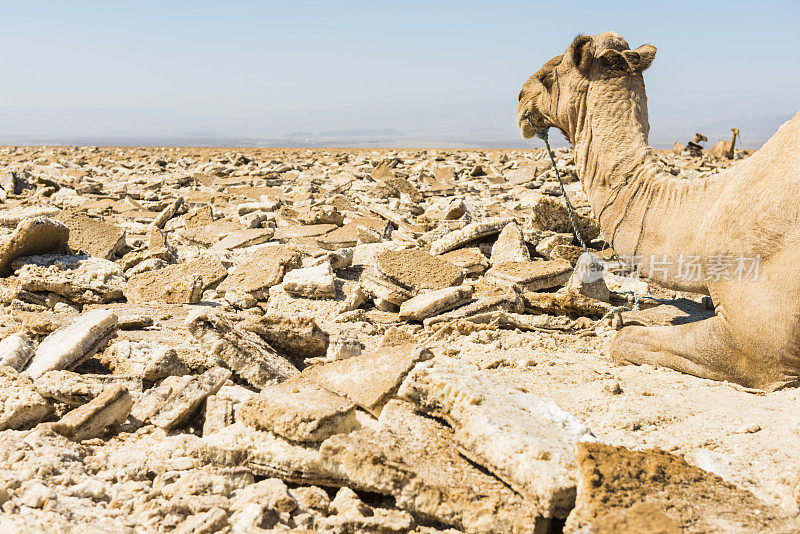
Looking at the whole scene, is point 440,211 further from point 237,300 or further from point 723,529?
point 723,529

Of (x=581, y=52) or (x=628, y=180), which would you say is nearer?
(x=628, y=180)

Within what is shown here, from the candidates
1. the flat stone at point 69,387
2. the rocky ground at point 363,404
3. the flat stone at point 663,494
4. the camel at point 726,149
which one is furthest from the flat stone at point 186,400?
the camel at point 726,149

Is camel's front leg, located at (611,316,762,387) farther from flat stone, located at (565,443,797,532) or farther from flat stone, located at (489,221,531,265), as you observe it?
flat stone, located at (489,221,531,265)

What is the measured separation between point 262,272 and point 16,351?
2604 millimetres

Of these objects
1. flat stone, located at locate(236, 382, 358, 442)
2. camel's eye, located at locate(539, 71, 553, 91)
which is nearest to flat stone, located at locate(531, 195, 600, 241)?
camel's eye, located at locate(539, 71, 553, 91)

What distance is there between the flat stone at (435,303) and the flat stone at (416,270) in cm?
44

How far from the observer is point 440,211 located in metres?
9.29

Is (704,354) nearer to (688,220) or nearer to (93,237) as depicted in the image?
(688,220)

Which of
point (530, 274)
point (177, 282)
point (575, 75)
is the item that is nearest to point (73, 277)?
point (177, 282)

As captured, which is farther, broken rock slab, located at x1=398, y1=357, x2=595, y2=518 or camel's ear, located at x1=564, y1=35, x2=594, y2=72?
camel's ear, located at x1=564, y1=35, x2=594, y2=72

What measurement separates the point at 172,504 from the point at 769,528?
2158 mm

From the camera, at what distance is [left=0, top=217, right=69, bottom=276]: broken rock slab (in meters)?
5.76

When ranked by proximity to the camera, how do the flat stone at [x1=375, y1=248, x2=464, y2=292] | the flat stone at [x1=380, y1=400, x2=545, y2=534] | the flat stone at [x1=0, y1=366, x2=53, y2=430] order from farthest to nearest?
the flat stone at [x1=375, y1=248, x2=464, y2=292]
the flat stone at [x1=0, y1=366, x2=53, y2=430]
the flat stone at [x1=380, y1=400, x2=545, y2=534]

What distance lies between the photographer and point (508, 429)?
242 centimetres
